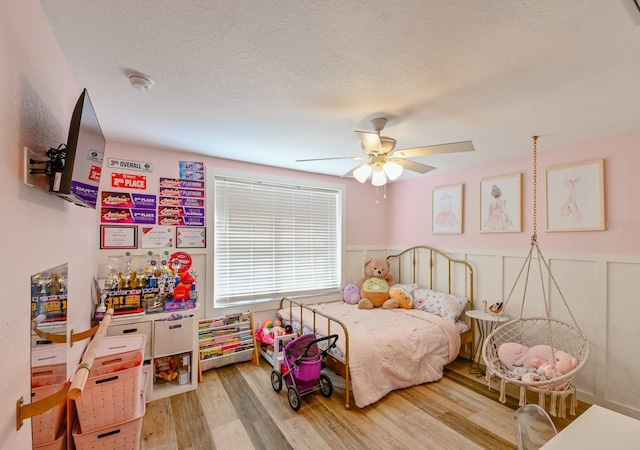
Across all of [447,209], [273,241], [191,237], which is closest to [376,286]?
[447,209]

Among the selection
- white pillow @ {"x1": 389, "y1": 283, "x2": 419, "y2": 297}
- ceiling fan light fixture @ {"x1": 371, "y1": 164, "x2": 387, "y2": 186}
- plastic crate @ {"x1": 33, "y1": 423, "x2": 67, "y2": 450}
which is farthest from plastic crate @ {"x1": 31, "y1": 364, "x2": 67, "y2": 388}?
white pillow @ {"x1": 389, "y1": 283, "x2": 419, "y2": 297}

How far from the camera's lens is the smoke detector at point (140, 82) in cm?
169

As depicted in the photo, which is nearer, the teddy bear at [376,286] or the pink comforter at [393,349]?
the pink comforter at [393,349]

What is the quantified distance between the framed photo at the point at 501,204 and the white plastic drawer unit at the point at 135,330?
150 inches

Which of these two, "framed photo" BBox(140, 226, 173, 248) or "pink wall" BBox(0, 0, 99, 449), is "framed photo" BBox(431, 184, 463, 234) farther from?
"pink wall" BBox(0, 0, 99, 449)

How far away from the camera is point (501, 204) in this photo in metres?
3.31

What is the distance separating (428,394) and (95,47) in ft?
11.9

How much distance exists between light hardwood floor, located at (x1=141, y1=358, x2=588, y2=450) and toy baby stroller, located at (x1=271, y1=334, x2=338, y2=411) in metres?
0.10

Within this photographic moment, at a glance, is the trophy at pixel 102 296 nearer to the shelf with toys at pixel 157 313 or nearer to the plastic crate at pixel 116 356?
the shelf with toys at pixel 157 313

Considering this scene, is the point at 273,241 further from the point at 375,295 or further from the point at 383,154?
the point at 383,154

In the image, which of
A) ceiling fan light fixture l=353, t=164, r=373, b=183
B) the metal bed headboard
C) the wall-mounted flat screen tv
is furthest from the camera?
the metal bed headboard

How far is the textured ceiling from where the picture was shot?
1.20m

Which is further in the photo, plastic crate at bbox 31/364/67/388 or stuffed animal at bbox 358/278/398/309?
stuffed animal at bbox 358/278/398/309

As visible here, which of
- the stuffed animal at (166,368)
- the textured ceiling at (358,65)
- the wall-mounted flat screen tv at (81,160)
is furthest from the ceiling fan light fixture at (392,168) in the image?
the stuffed animal at (166,368)
